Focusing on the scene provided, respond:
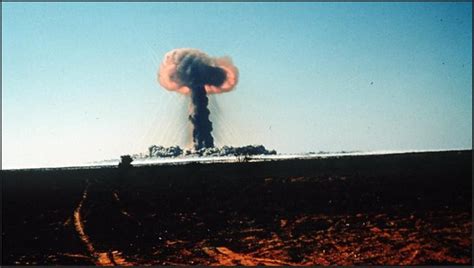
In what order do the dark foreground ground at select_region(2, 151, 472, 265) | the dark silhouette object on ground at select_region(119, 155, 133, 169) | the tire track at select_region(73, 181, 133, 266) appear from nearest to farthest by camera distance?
the dark foreground ground at select_region(2, 151, 472, 265) < the tire track at select_region(73, 181, 133, 266) < the dark silhouette object on ground at select_region(119, 155, 133, 169)

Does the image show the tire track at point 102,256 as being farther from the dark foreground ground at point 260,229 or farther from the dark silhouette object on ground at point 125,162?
the dark silhouette object on ground at point 125,162

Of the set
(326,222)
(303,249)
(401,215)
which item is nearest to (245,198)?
(326,222)

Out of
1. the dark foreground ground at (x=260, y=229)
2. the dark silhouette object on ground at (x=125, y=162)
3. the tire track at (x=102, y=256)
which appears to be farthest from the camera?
the dark silhouette object on ground at (x=125, y=162)

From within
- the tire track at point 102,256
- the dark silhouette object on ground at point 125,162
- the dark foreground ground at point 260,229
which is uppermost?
the dark silhouette object on ground at point 125,162

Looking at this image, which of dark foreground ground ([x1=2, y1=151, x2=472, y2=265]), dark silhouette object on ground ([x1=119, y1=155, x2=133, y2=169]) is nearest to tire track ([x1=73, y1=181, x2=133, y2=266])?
dark foreground ground ([x1=2, y1=151, x2=472, y2=265])

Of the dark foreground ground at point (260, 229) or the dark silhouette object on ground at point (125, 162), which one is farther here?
the dark silhouette object on ground at point (125, 162)

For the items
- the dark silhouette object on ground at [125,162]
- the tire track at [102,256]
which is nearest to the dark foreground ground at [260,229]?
the tire track at [102,256]

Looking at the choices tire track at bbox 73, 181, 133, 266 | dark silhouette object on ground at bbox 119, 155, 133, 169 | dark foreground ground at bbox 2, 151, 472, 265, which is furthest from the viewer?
dark silhouette object on ground at bbox 119, 155, 133, 169

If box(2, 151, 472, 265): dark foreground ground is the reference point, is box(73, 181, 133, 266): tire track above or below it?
below

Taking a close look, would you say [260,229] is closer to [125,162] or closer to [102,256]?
[102,256]

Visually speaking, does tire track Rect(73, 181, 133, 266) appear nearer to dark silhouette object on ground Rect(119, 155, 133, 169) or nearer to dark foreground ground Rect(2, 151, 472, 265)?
dark foreground ground Rect(2, 151, 472, 265)

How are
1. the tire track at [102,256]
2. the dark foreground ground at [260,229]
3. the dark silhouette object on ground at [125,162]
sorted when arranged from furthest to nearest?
the dark silhouette object on ground at [125,162]
the tire track at [102,256]
the dark foreground ground at [260,229]

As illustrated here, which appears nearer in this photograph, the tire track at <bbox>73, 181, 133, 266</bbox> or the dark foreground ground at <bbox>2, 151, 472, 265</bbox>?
the dark foreground ground at <bbox>2, 151, 472, 265</bbox>

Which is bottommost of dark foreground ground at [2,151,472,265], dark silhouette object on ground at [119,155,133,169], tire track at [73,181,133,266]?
tire track at [73,181,133,266]
